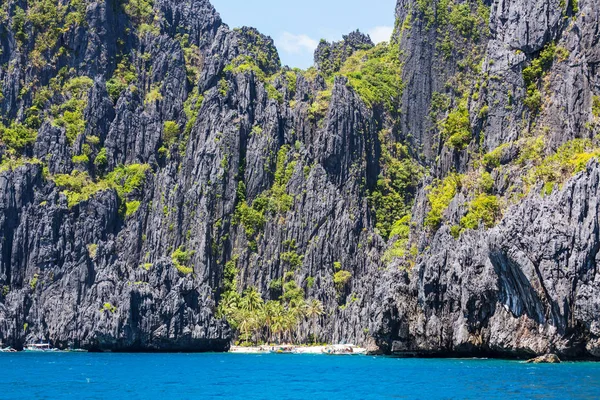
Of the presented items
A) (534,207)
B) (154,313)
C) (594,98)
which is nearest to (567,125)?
(594,98)

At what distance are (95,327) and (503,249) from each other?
77094 millimetres

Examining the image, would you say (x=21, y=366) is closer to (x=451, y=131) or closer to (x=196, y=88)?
(x=451, y=131)

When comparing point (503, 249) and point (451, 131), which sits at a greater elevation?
point (451, 131)

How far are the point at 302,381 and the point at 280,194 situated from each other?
98761mm

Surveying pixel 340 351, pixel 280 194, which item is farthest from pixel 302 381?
pixel 280 194

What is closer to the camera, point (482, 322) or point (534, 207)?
point (534, 207)

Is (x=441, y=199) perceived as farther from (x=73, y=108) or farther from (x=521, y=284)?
(x=73, y=108)

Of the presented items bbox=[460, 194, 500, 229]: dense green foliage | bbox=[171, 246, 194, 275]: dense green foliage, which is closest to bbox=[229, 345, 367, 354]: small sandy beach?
bbox=[171, 246, 194, 275]: dense green foliage

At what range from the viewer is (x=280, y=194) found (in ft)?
564

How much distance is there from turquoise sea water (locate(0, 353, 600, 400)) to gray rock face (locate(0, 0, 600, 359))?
12.0 metres

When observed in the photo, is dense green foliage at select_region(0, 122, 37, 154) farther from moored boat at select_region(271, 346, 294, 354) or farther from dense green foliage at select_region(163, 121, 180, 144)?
moored boat at select_region(271, 346, 294, 354)

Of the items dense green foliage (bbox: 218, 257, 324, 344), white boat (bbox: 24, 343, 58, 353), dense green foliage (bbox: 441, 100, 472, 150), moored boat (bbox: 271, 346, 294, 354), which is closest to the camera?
dense green foliage (bbox: 441, 100, 472, 150)

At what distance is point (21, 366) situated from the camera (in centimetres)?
9806

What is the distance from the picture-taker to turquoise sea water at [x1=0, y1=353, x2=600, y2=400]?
198 ft
